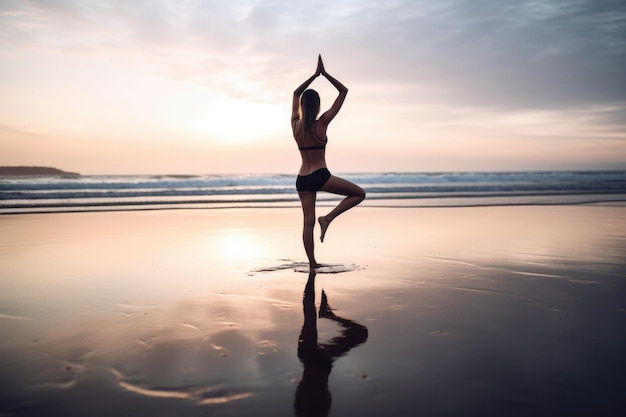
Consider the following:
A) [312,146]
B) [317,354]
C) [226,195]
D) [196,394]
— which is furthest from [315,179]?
[226,195]

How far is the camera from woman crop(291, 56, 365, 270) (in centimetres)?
563

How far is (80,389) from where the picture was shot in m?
2.49

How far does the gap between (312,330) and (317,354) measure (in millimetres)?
509

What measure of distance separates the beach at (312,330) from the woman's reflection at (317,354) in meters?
0.01

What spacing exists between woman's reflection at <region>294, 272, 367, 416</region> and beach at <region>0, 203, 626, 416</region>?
13mm

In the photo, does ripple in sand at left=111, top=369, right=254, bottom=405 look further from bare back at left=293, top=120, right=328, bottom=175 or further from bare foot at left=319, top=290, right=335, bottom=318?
bare back at left=293, top=120, right=328, bottom=175

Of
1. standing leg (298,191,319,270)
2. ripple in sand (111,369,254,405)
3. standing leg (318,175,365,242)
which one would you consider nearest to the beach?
ripple in sand (111,369,254,405)

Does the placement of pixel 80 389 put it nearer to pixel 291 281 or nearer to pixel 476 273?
pixel 291 281

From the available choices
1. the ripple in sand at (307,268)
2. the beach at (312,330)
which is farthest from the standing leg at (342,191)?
the beach at (312,330)

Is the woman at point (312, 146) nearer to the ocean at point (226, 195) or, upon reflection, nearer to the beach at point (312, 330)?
the beach at point (312, 330)

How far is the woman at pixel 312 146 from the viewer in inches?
222

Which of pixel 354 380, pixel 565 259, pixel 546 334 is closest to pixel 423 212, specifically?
pixel 565 259

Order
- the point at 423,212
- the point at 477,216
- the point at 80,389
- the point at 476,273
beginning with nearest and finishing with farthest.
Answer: the point at 80,389 → the point at 476,273 → the point at 477,216 → the point at 423,212

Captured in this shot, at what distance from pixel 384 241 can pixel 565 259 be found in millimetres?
2874
